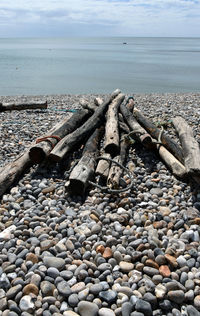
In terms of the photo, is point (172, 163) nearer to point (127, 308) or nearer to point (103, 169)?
point (103, 169)

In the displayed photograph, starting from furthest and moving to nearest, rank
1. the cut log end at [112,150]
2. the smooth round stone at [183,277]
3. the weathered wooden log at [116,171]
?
the cut log end at [112,150]
the weathered wooden log at [116,171]
the smooth round stone at [183,277]

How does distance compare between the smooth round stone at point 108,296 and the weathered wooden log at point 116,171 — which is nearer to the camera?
the smooth round stone at point 108,296

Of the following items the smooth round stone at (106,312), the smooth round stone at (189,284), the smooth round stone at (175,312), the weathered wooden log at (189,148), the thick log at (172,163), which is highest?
the weathered wooden log at (189,148)

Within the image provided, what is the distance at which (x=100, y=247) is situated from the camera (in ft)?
12.5

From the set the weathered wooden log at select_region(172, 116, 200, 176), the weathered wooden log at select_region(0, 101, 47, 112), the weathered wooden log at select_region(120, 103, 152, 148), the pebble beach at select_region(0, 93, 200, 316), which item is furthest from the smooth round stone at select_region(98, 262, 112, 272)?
the weathered wooden log at select_region(0, 101, 47, 112)

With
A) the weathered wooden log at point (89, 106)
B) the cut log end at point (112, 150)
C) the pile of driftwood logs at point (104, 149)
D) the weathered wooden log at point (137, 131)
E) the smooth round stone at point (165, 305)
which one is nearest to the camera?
the smooth round stone at point (165, 305)

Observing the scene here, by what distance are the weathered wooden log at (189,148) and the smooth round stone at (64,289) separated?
2819 mm

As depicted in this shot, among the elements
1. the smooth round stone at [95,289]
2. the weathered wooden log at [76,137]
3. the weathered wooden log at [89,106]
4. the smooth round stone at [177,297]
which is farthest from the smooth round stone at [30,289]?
the weathered wooden log at [89,106]

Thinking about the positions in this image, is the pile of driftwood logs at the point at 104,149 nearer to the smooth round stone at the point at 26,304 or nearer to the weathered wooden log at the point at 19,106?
the smooth round stone at the point at 26,304

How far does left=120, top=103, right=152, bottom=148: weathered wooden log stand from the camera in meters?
6.47

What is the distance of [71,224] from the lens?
4359 mm

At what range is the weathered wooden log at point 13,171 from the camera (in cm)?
529

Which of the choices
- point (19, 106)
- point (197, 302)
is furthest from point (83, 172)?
point (19, 106)

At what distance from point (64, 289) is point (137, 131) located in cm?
414
